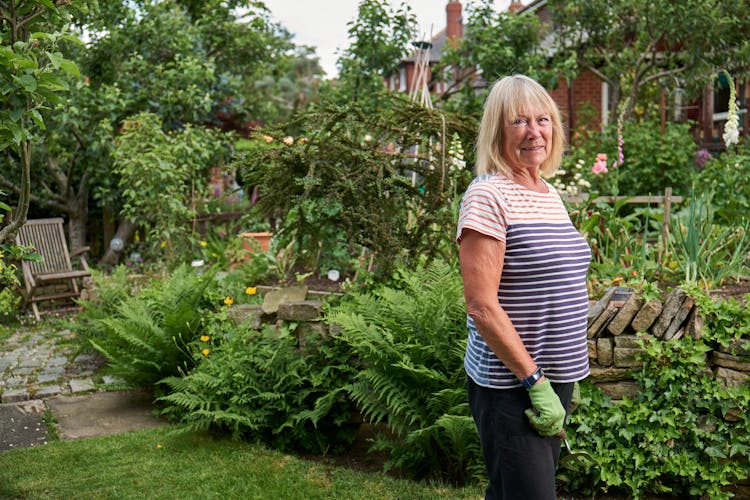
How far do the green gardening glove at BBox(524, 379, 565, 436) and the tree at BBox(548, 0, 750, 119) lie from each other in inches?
329

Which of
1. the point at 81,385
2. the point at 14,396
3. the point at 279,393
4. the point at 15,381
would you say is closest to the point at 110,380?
the point at 81,385

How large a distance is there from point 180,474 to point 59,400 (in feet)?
6.36

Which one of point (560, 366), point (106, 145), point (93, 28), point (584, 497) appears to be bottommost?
point (584, 497)

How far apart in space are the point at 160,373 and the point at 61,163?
663 cm

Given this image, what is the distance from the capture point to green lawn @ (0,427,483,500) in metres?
3.61

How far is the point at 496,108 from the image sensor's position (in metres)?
2.11

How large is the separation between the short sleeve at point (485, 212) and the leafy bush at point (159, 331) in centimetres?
339

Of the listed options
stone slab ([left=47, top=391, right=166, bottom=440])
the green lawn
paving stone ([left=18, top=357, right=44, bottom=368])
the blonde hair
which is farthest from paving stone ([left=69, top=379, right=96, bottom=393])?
the blonde hair

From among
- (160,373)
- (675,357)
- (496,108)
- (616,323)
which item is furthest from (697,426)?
(160,373)

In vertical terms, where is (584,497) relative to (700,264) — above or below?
below

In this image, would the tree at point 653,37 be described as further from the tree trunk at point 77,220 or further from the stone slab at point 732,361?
the tree trunk at point 77,220

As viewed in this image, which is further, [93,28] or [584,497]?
[93,28]

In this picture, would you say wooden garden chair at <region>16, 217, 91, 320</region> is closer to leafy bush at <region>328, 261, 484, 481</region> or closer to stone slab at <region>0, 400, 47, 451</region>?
stone slab at <region>0, 400, 47, 451</region>

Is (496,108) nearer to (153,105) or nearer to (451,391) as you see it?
(451,391)
